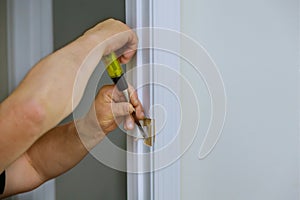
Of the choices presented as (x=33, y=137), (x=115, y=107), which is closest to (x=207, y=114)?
(x=115, y=107)

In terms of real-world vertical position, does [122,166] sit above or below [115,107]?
below

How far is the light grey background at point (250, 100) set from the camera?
696mm

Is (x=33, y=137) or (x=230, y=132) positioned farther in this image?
(x=230, y=132)

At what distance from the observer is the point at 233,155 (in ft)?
2.48

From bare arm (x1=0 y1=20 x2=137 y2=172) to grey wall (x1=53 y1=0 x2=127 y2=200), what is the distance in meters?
0.44

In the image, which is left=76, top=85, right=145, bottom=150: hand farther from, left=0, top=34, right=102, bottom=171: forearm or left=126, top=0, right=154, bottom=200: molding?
left=0, top=34, right=102, bottom=171: forearm

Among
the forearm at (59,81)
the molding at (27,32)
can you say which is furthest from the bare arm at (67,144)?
the molding at (27,32)

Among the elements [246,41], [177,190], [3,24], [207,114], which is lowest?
[177,190]

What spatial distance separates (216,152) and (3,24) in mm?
855

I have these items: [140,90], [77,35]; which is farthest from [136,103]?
[77,35]

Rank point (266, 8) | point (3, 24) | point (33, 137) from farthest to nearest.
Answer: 1. point (3, 24)
2. point (266, 8)
3. point (33, 137)

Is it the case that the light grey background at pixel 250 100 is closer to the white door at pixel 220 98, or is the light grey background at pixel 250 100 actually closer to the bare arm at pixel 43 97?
Answer: the white door at pixel 220 98

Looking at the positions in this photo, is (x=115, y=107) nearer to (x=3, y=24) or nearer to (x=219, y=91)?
(x=219, y=91)

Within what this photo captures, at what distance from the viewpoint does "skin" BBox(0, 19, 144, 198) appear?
1.63 ft
